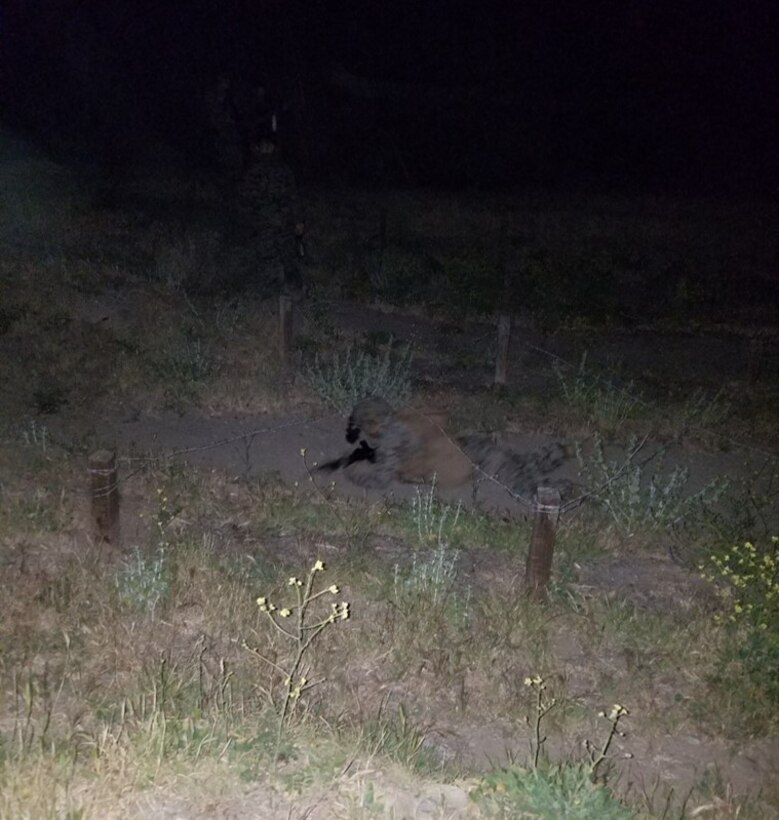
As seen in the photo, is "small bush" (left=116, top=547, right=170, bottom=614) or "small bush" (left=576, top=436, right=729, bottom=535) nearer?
"small bush" (left=116, top=547, right=170, bottom=614)

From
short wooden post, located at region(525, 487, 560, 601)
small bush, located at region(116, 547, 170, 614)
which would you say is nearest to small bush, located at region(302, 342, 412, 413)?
short wooden post, located at region(525, 487, 560, 601)

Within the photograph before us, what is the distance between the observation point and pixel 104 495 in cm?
515

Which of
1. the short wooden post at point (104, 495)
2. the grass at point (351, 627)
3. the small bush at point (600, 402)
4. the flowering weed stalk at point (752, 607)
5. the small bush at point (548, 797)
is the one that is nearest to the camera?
the small bush at point (548, 797)

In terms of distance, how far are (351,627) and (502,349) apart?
4.74 m

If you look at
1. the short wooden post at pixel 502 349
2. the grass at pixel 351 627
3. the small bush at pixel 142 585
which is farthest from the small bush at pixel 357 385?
the small bush at pixel 142 585

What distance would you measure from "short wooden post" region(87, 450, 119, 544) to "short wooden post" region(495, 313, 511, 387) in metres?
4.74

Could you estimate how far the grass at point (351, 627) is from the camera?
3.30 metres

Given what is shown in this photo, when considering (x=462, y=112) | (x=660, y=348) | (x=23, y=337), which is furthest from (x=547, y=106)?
(x=23, y=337)

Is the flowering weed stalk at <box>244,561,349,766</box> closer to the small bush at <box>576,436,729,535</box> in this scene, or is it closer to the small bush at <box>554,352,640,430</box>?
the small bush at <box>576,436,729,535</box>

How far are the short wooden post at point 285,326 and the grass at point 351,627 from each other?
221 mm

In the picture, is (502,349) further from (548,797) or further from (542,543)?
(548,797)

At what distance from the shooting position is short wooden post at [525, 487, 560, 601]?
4.86m

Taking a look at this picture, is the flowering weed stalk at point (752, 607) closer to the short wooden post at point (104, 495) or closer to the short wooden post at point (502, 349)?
the short wooden post at point (104, 495)

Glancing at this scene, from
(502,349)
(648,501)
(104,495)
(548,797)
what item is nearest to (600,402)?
(502,349)
